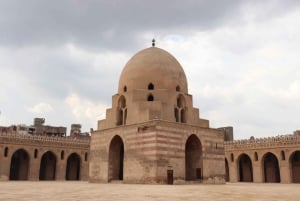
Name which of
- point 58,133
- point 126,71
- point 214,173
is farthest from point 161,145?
point 58,133

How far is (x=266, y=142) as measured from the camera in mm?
33531

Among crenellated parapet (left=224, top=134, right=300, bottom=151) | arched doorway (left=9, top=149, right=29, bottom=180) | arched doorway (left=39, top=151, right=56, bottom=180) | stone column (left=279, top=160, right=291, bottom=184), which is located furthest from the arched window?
arched doorway (left=9, top=149, right=29, bottom=180)

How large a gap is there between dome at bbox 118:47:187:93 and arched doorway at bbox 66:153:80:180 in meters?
16.2

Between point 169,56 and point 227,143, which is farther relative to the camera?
point 227,143

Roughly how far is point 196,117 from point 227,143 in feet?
44.6

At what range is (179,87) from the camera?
83.4 ft

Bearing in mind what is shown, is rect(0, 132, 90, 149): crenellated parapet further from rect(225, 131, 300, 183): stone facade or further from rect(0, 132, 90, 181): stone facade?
rect(225, 131, 300, 183): stone facade

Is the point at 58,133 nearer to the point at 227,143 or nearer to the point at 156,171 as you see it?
the point at 227,143

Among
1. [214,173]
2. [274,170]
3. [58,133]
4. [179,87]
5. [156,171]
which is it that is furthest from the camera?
[58,133]

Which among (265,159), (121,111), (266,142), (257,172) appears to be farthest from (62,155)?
(265,159)

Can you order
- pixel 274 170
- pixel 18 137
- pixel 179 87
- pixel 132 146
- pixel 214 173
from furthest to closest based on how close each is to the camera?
pixel 274 170, pixel 18 137, pixel 179 87, pixel 214 173, pixel 132 146

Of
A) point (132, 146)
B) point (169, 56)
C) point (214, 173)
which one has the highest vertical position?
point (169, 56)

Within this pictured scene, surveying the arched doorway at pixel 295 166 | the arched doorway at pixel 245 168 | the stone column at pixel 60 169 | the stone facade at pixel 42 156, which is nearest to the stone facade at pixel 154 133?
the stone facade at pixel 42 156

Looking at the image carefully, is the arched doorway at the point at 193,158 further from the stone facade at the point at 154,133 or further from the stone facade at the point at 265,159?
the stone facade at the point at 265,159
